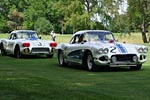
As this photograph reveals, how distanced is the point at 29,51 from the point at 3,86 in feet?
41.4

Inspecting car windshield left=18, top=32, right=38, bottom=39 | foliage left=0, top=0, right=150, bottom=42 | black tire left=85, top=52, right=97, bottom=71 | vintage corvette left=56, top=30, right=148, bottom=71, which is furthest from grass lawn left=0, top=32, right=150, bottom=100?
foliage left=0, top=0, right=150, bottom=42

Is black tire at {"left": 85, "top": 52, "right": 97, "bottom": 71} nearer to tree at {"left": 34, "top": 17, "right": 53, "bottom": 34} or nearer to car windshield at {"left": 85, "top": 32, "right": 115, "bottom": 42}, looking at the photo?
car windshield at {"left": 85, "top": 32, "right": 115, "bottom": 42}

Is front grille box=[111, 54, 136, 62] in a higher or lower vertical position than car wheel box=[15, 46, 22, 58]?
higher

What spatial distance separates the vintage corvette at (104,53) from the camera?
1448 cm

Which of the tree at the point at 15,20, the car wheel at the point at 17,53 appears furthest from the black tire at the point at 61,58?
the tree at the point at 15,20

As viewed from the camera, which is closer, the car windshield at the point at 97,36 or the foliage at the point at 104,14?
the car windshield at the point at 97,36

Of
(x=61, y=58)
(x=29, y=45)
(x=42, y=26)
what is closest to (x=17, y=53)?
(x=29, y=45)

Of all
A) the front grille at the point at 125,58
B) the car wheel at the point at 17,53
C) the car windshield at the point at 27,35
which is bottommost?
the car wheel at the point at 17,53

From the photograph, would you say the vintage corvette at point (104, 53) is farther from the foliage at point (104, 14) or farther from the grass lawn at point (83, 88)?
the foliage at point (104, 14)

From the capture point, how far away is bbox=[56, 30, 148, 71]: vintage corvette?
570 inches

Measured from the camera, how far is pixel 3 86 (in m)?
9.50

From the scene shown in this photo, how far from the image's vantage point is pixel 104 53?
14469 millimetres

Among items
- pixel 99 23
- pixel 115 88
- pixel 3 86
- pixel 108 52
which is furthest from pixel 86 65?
pixel 99 23

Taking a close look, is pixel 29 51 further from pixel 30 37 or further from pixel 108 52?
pixel 108 52
